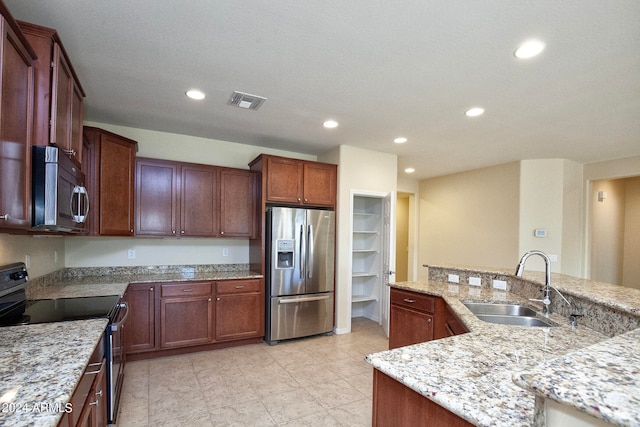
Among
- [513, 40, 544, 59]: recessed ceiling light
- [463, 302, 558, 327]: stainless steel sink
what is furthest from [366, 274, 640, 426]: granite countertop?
[513, 40, 544, 59]: recessed ceiling light

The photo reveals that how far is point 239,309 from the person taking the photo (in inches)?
147

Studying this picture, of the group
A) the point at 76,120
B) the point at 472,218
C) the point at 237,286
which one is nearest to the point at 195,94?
the point at 76,120

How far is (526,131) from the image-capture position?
362 centimetres

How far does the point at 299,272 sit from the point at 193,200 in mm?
1560

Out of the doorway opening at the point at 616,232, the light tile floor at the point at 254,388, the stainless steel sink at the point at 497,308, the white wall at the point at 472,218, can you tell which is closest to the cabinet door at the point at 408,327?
the stainless steel sink at the point at 497,308

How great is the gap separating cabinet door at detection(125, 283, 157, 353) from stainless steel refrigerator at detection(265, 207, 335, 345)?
1.26 meters

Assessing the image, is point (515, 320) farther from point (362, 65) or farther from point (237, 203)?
point (237, 203)

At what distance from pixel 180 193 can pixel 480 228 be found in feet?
16.1

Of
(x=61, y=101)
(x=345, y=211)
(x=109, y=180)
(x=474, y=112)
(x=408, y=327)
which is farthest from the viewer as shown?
(x=345, y=211)

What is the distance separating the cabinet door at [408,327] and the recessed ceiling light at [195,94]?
2669 mm

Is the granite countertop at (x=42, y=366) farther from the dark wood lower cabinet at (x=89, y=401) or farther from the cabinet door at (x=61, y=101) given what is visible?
the cabinet door at (x=61, y=101)

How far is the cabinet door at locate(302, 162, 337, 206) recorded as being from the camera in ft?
13.7

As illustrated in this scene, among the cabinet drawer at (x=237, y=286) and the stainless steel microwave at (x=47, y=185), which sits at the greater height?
the stainless steel microwave at (x=47, y=185)

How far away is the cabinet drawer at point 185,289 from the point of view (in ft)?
11.2
